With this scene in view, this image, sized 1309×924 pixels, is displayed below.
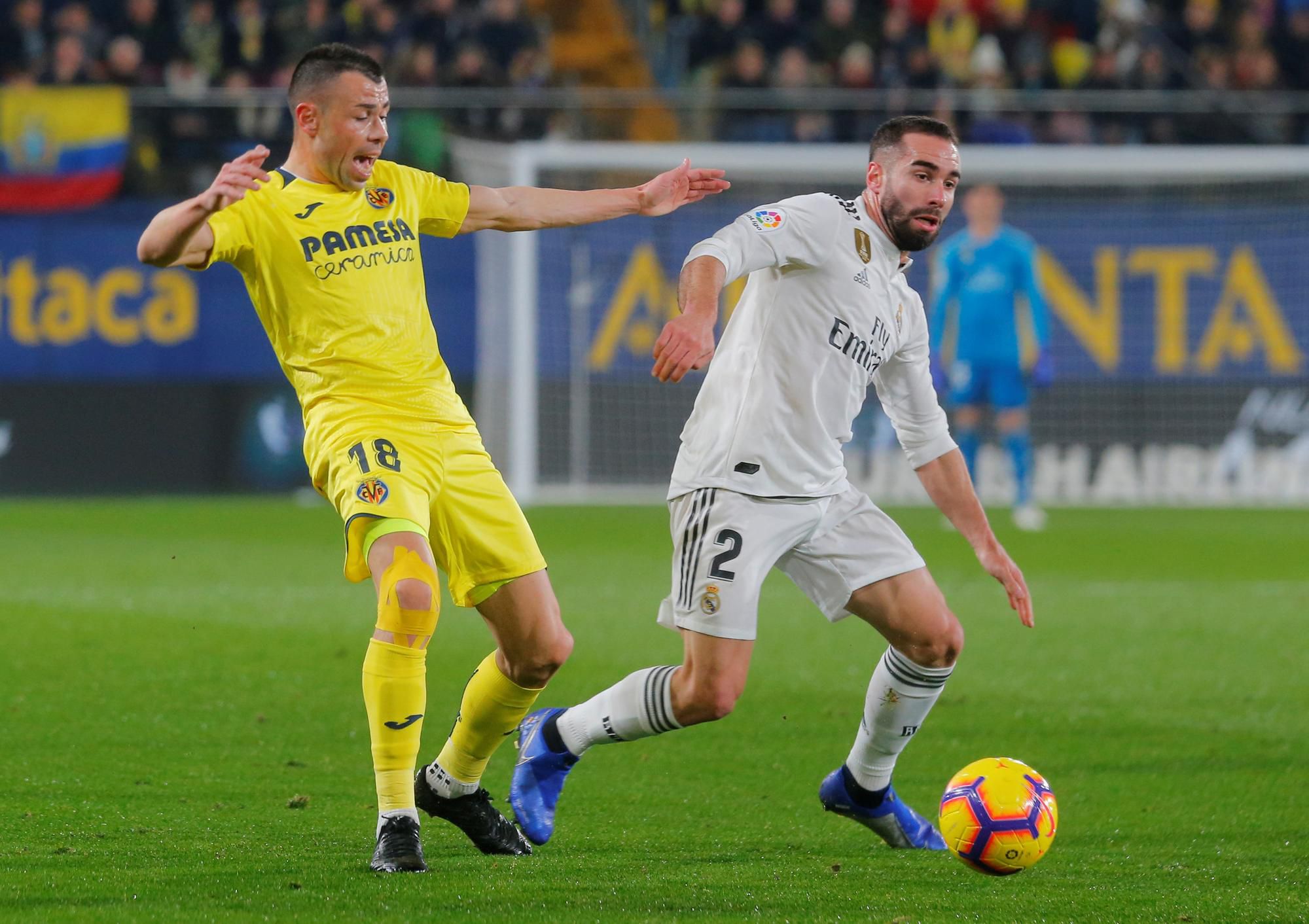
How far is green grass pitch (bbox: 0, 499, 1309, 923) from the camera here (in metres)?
4.14

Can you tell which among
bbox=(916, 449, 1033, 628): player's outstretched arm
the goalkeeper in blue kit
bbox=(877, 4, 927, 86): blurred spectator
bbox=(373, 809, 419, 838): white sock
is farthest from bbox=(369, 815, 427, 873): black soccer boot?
bbox=(877, 4, 927, 86): blurred spectator

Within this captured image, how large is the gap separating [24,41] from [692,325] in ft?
52.7

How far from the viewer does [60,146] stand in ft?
55.0

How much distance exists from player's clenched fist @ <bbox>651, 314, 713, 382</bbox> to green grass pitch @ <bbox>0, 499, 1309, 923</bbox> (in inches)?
46.8

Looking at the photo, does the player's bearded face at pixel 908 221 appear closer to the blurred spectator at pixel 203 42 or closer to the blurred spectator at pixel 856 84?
the blurred spectator at pixel 856 84

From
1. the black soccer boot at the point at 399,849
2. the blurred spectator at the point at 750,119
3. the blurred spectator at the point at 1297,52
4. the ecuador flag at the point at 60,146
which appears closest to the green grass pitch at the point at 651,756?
the black soccer boot at the point at 399,849

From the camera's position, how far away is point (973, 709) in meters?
6.99

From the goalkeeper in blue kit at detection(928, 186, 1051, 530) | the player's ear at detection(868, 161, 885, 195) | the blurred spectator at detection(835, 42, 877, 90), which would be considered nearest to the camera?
the player's ear at detection(868, 161, 885, 195)

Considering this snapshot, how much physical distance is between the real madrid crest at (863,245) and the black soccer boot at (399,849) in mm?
1915

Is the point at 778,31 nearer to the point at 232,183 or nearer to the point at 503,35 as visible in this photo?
the point at 503,35

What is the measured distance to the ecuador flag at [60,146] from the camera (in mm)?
16703

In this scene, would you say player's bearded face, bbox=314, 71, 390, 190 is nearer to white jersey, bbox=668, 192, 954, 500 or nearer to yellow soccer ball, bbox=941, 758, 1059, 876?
white jersey, bbox=668, 192, 954, 500

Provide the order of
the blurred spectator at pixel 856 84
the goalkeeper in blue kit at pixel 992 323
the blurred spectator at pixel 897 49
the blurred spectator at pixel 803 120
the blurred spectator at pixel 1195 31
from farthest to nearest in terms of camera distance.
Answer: the blurred spectator at pixel 1195 31
the blurred spectator at pixel 897 49
the blurred spectator at pixel 856 84
the blurred spectator at pixel 803 120
the goalkeeper in blue kit at pixel 992 323

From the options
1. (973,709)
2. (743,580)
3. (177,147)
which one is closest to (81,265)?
(177,147)
